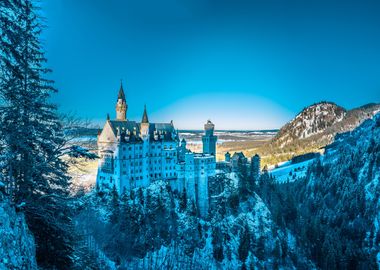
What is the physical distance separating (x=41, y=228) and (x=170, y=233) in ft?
195

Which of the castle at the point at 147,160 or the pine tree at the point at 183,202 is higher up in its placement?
the castle at the point at 147,160

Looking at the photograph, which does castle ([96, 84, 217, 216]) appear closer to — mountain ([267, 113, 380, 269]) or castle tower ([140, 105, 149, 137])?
castle tower ([140, 105, 149, 137])

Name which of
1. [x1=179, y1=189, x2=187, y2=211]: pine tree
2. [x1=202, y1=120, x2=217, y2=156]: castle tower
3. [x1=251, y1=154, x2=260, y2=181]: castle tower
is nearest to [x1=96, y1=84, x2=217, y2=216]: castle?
[x1=179, y1=189, x2=187, y2=211]: pine tree

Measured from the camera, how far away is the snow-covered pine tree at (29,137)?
1797 cm

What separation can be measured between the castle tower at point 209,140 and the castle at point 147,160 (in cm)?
714

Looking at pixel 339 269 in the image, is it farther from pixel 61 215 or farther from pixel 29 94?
pixel 29 94

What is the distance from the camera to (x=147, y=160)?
83.4 meters

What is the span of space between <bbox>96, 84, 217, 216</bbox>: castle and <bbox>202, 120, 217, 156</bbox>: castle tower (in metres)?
7.14

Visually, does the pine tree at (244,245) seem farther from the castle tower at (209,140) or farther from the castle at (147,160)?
the castle tower at (209,140)

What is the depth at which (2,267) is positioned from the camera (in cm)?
1234

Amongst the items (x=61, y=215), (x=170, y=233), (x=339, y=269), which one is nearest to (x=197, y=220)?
(x=170, y=233)

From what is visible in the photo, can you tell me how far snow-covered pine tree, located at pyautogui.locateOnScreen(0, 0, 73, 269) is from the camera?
18.0m

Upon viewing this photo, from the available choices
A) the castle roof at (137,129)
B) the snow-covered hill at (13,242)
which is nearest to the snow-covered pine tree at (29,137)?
the snow-covered hill at (13,242)

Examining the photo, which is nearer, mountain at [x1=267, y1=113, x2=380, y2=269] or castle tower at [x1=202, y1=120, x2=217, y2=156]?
castle tower at [x1=202, y1=120, x2=217, y2=156]
